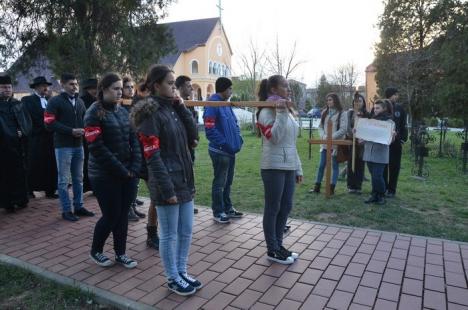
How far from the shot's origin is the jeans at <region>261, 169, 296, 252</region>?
12.5 ft

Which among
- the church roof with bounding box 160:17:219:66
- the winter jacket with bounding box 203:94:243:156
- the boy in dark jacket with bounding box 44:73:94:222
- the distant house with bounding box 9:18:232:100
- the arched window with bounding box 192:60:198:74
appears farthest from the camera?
the arched window with bounding box 192:60:198:74

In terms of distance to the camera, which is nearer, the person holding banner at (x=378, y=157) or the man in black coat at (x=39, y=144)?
the person holding banner at (x=378, y=157)

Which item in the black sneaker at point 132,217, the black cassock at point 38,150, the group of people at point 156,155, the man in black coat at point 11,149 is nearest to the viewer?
the group of people at point 156,155

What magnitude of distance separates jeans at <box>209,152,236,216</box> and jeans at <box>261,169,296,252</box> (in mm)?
1309

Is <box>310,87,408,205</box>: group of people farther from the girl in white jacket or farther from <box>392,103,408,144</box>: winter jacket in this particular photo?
the girl in white jacket

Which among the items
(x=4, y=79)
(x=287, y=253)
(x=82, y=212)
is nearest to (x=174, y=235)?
(x=287, y=253)

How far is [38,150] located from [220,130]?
11.1 feet

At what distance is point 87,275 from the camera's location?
149 inches

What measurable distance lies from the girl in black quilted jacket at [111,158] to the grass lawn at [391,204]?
2663 mm

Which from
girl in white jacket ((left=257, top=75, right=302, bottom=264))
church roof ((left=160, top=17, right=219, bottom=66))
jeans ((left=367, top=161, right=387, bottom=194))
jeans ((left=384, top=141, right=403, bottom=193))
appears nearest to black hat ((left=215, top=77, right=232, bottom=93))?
girl in white jacket ((left=257, top=75, right=302, bottom=264))

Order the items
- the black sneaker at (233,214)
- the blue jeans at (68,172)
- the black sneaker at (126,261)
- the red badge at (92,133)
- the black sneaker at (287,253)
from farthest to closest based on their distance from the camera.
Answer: the black sneaker at (233,214)
the blue jeans at (68,172)
the black sneaker at (287,253)
the black sneaker at (126,261)
the red badge at (92,133)

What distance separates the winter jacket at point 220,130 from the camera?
5.03m

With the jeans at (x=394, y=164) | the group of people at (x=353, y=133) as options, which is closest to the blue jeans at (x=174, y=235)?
the group of people at (x=353, y=133)

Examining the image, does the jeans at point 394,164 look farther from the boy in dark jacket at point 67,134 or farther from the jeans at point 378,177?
the boy in dark jacket at point 67,134
